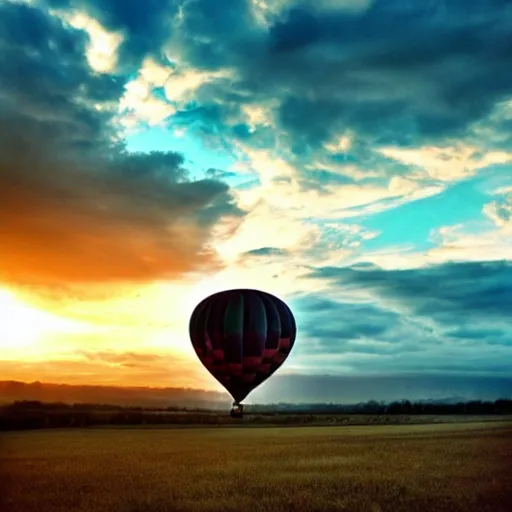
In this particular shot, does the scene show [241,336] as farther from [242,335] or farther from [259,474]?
[259,474]

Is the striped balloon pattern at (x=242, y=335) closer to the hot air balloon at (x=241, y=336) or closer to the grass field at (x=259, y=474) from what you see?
the hot air balloon at (x=241, y=336)

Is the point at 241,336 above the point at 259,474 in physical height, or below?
above

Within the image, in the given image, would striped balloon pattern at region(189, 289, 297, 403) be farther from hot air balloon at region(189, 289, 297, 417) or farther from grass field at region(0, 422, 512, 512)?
grass field at region(0, 422, 512, 512)

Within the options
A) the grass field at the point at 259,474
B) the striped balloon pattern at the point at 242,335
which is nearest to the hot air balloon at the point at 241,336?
the striped balloon pattern at the point at 242,335

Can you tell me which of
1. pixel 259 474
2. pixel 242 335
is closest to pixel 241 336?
pixel 242 335

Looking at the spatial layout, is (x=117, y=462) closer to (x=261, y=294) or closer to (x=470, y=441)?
(x=261, y=294)

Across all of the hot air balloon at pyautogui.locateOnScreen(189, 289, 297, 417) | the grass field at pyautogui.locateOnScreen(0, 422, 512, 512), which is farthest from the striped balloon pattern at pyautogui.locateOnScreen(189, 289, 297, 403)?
the grass field at pyautogui.locateOnScreen(0, 422, 512, 512)

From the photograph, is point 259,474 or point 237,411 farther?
point 237,411
